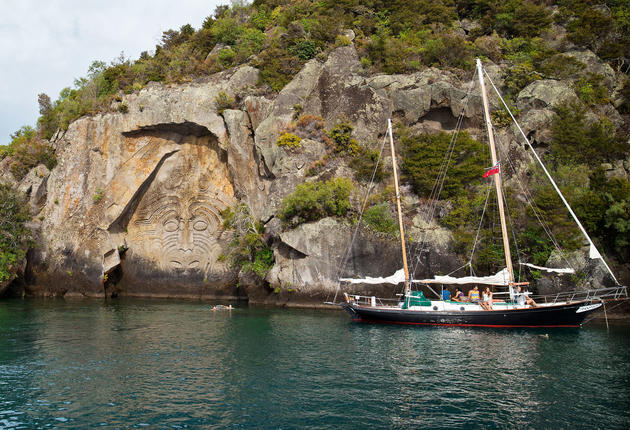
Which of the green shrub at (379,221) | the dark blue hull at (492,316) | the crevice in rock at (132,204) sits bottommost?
the dark blue hull at (492,316)

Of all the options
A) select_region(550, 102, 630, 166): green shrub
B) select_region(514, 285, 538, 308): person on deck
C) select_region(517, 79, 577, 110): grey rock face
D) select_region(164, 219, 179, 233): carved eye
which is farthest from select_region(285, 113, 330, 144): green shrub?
select_region(514, 285, 538, 308): person on deck

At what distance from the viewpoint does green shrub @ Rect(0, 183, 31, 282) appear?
3969 cm

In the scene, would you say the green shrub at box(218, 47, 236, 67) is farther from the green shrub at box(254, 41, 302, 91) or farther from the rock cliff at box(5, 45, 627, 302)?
the green shrub at box(254, 41, 302, 91)

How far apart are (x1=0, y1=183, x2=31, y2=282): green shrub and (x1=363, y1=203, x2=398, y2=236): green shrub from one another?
31.8m

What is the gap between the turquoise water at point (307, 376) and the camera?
39.8ft

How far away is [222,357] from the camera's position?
18.7 m

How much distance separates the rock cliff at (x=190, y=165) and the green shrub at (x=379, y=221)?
544 cm

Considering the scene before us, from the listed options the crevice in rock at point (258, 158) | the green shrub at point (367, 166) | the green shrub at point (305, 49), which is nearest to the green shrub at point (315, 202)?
the green shrub at point (367, 166)

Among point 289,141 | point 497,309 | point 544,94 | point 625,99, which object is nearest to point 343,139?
point 289,141

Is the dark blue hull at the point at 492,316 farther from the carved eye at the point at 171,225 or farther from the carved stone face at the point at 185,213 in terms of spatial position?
the carved eye at the point at 171,225

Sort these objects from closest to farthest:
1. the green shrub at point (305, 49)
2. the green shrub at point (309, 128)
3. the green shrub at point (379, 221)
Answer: the green shrub at point (379, 221) < the green shrub at point (309, 128) < the green shrub at point (305, 49)

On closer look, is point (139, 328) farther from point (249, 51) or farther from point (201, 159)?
point (249, 51)

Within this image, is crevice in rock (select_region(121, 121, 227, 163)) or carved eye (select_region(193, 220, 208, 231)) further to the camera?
carved eye (select_region(193, 220, 208, 231))

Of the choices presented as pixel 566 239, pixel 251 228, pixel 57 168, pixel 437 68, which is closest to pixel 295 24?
pixel 437 68
